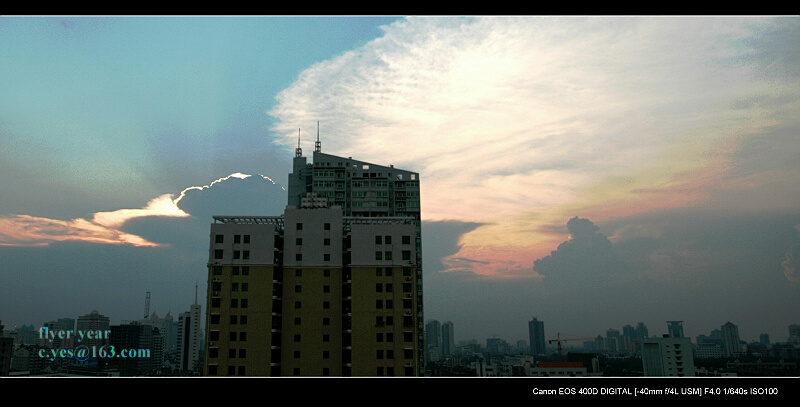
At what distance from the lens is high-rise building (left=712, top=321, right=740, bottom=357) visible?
937 centimetres

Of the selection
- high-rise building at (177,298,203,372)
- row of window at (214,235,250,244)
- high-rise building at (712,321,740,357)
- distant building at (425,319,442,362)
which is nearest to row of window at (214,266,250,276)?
row of window at (214,235,250,244)

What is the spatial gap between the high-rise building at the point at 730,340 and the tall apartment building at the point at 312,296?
688 centimetres

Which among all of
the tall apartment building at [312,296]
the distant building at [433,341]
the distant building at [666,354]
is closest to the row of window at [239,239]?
the tall apartment building at [312,296]

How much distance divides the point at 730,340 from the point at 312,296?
31.8 feet

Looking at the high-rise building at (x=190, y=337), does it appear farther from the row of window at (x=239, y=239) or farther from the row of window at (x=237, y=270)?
the row of window at (x=239, y=239)

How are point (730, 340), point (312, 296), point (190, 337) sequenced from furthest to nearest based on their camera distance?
1. point (312, 296)
2. point (190, 337)
3. point (730, 340)

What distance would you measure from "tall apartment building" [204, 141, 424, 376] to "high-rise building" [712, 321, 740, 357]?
6.88 metres

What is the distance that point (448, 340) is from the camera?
18.9m

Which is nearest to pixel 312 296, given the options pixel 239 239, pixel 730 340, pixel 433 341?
pixel 239 239

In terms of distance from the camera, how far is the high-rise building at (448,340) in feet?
58.2

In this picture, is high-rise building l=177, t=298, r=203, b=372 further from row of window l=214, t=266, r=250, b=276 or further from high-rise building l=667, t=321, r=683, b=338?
A: high-rise building l=667, t=321, r=683, b=338

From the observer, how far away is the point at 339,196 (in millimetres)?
19656

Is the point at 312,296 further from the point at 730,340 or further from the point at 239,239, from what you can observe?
the point at 730,340
